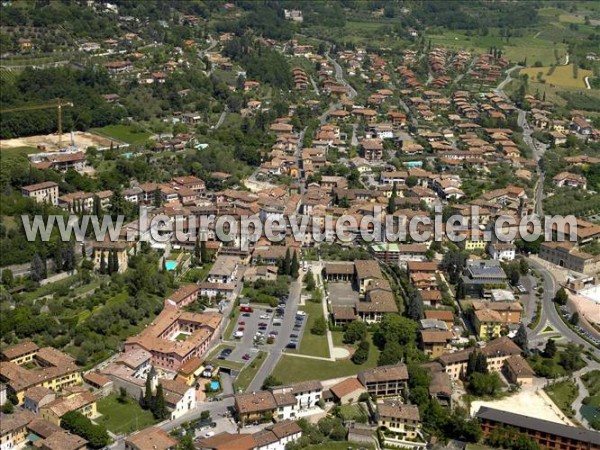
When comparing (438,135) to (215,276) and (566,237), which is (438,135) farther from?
(215,276)

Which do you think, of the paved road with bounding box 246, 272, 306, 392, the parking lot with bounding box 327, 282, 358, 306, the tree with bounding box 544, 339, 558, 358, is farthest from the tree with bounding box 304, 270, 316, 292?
the tree with bounding box 544, 339, 558, 358

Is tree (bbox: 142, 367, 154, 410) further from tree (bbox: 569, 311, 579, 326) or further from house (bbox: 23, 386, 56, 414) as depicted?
tree (bbox: 569, 311, 579, 326)

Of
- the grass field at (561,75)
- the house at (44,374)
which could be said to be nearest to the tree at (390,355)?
the house at (44,374)

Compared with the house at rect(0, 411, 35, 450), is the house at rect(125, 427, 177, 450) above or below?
above

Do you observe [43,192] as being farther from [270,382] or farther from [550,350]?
[550,350]

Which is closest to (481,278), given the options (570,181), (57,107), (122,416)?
(122,416)

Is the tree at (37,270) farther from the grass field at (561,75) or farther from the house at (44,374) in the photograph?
the grass field at (561,75)
